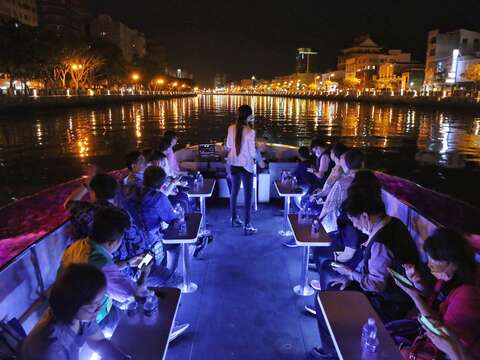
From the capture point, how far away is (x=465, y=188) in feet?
47.3

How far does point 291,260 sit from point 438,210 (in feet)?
18.3

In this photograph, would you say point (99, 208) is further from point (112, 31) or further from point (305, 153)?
point (112, 31)

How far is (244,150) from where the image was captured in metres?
5.51

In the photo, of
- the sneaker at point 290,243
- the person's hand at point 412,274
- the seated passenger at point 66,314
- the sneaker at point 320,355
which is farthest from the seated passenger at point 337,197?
the seated passenger at point 66,314

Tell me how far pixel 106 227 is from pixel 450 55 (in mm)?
78994

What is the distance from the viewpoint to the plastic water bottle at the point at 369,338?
2.08m

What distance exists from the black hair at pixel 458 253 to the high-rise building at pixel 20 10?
87.4 metres

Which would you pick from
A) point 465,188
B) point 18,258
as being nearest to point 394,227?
point 18,258

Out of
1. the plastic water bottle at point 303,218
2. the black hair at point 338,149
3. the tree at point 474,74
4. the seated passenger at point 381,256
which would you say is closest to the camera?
the seated passenger at point 381,256

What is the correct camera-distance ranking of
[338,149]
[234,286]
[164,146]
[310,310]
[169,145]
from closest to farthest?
[310,310] < [234,286] < [338,149] < [164,146] < [169,145]

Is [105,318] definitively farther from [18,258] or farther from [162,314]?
[18,258]

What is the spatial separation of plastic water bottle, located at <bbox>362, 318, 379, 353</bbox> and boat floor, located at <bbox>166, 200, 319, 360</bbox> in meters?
1.29

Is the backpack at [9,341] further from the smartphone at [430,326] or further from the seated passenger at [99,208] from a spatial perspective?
the smartphone at [430,326]

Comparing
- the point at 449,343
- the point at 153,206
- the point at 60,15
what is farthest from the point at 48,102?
the point at 60,15
